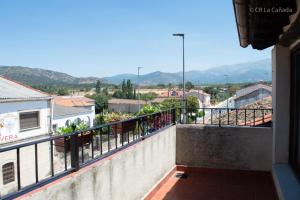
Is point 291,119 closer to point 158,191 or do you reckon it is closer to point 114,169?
point 158,191

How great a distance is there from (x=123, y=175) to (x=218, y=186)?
266 cm

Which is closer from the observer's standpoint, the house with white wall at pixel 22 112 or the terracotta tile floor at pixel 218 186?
the terracotta tile floor at pixel 218 186

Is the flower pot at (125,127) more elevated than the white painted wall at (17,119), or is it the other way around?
the flower pot at (125,127)

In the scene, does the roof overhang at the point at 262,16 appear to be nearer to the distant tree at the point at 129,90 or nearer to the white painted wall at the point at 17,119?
the white painted wall at the point at 17,119

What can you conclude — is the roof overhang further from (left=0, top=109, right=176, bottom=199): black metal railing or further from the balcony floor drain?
the balcony floor drain

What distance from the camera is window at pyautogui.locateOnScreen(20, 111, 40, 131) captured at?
59.3 ft

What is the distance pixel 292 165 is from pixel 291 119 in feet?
2.58

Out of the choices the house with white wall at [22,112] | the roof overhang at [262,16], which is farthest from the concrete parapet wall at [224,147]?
the house with white wall at [22,112]

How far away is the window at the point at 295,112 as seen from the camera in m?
5.18

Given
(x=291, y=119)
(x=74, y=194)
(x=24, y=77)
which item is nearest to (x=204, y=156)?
(x=291, y=119)

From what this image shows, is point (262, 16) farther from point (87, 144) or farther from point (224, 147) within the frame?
point (224, 147)

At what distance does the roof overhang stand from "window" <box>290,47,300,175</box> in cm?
68

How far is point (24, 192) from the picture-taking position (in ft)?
8.97

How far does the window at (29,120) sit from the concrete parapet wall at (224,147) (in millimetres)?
12834
